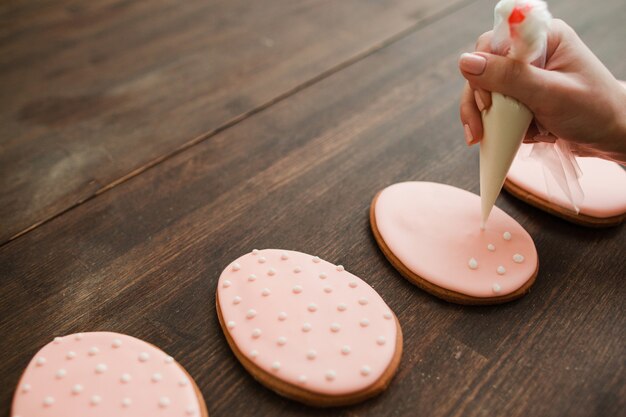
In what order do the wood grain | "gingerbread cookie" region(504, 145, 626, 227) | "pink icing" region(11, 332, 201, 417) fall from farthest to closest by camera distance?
the wood grain, "gingerbread cookie" region(504, 145, 626, 227), "pink icing" region(11, 332, 201, 417)

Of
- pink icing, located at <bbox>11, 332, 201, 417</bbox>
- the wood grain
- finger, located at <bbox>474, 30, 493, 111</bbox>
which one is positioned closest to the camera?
pink icing, located at <bbox>11, 332, 201, 417</bbox>

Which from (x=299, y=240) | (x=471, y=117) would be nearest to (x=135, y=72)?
(x=299, y=240)

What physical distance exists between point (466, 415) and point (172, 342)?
12.9 inches

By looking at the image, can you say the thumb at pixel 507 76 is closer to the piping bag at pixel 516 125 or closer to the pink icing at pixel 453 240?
the piping bag at pixel 516 125

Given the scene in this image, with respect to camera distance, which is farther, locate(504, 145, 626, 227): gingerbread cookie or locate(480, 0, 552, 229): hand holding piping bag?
locate(504, 145, 626, 227): gingerbread cookie

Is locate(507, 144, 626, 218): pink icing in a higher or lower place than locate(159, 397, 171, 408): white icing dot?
lower

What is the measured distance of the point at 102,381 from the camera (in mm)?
594

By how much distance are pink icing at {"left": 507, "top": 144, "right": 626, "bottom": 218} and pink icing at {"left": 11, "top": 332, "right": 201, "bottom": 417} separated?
1.77ft

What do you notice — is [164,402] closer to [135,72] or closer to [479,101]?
[479,101]

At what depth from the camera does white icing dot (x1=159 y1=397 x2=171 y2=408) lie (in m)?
0.58

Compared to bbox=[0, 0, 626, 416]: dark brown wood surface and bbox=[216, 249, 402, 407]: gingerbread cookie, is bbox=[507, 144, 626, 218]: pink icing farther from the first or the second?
bbox=[216, 249, 402, 407]: gingerbread cookie

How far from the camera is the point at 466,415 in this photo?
0.59m

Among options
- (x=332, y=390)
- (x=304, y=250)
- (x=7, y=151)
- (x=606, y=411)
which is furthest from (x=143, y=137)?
(x=606, y=411)

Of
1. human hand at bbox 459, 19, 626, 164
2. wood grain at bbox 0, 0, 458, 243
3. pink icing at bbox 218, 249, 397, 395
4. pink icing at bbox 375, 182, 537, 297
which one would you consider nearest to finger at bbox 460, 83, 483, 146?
human hand at bbox 459, 19, 626, 164
